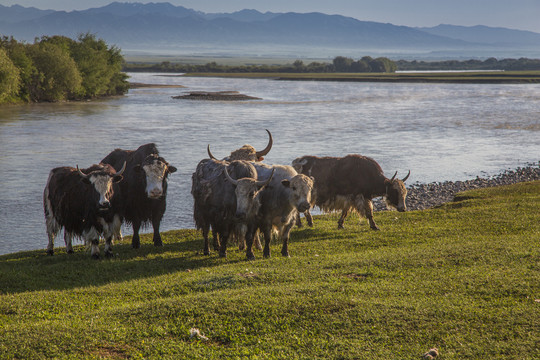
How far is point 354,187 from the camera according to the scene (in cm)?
1382

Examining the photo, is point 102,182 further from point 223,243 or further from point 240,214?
point 240,214

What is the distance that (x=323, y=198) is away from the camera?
13953mm

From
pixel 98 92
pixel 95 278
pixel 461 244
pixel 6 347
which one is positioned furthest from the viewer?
pixel 98 92

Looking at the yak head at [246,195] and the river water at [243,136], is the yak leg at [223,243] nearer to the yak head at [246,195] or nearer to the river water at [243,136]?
the yak head at [246,195]

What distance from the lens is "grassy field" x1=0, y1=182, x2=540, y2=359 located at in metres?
6.38

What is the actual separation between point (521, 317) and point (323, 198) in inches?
286

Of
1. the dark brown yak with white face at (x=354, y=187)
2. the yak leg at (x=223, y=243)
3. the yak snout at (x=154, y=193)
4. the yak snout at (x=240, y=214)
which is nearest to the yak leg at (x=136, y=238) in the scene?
the yak snout at (x=154, y=193)

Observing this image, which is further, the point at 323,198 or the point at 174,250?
the point at 323,198

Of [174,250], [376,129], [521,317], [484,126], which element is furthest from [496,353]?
[484,126]

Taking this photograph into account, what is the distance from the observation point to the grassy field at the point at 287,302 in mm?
6375

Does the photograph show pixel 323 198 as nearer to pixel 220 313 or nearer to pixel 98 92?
pixel 220 313

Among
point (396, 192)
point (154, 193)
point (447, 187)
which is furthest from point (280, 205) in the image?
point (447, 187)

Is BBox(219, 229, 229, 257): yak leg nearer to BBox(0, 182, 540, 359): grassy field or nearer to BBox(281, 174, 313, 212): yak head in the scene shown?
BBox(0, 182, 540, 359): grassy field

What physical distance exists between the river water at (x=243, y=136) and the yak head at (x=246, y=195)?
633 centimetres
